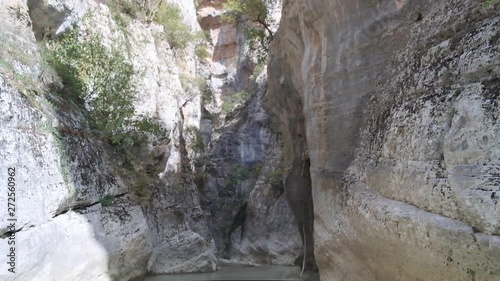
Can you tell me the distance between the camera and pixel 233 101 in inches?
1107

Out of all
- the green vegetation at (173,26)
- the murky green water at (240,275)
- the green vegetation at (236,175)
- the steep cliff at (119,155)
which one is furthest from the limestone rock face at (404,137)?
the green vegetation at (236,175)

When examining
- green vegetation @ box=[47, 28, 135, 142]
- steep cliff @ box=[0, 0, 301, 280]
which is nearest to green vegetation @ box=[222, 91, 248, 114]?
steep cliff @ box=[0, 0, 301, 280]

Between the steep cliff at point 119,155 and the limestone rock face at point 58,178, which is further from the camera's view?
the steep cliff at point 119,155

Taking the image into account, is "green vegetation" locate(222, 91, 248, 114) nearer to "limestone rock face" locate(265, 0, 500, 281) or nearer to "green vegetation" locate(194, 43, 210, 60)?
"green vegetation" locate(194, 43, 210, 60)

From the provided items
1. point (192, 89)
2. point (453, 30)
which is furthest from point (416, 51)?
point (192, 89)

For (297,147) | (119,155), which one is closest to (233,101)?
(297,147)

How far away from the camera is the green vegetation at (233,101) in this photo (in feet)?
89.6

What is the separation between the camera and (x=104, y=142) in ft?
38.0

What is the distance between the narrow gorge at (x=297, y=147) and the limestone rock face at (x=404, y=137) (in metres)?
0.02

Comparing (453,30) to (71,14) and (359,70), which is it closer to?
(359,70)

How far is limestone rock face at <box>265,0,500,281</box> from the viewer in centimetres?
394

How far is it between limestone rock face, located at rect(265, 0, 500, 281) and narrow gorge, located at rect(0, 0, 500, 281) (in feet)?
0.08

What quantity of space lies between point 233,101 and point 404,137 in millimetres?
23278

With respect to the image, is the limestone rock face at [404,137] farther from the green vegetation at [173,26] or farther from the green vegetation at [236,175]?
the green vegetation at [236,175]
